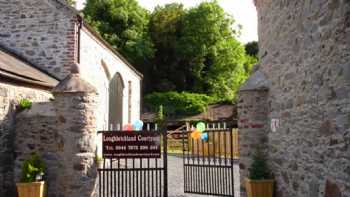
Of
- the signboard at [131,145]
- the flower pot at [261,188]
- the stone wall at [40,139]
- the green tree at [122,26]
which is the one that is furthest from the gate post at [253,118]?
the green tree at [122,26]

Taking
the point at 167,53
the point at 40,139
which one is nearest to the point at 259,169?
the point at 40,139

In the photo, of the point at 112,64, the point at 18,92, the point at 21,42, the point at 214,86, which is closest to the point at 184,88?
the point at 214,86

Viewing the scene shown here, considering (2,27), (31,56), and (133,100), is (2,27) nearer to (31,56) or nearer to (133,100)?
(31,56)

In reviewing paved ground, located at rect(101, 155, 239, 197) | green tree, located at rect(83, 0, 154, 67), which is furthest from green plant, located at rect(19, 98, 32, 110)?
green tree, located at rect(83, 0, 154, 67)

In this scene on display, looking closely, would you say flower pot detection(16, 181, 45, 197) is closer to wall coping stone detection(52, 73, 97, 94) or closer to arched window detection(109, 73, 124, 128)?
wall coping stone detection(52, 73, 97, 94)

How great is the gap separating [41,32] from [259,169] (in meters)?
10.1

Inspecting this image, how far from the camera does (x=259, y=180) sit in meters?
8.76

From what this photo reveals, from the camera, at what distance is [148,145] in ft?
31.8

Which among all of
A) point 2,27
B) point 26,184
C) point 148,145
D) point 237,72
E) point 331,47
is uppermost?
point 237,72

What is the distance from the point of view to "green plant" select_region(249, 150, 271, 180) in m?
8.85

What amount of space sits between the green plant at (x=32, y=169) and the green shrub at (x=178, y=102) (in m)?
28.5

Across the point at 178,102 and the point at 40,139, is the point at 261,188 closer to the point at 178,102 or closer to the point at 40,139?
the point at 40,139

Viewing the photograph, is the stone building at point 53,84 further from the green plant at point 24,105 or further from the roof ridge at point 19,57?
the green plant at point 24,105

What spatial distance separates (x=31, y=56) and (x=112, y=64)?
6.78 meters
